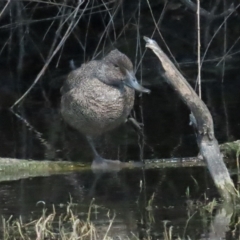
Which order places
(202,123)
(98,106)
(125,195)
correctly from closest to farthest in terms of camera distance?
(202,123) → (125,195) → (98,106)

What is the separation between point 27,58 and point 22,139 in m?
3.60

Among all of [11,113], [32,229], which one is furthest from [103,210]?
[11,113]

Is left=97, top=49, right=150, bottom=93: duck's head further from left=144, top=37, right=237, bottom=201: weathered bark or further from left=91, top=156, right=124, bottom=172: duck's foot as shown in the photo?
left=144, top=37, right=237, bottom=201: weathered bark

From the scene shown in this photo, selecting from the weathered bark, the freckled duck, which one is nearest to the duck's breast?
the freckled duck

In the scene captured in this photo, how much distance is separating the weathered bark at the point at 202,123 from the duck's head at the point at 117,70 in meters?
1.13

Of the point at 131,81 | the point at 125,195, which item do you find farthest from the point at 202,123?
the point at 131,81

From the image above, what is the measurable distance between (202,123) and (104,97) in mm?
1419

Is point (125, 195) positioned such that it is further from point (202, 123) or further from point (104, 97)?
point (104, 97)

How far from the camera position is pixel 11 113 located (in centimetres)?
856

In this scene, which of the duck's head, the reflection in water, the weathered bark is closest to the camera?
the reflection in water

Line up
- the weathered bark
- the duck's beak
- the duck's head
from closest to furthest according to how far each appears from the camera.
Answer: the weathered bark → the duck's beak → the duck's head

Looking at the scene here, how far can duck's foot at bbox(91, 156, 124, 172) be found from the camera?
6.11 m

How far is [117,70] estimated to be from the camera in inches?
248

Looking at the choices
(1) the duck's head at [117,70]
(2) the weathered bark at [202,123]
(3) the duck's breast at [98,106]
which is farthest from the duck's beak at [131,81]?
(2) the weathered bark at [202,123]
